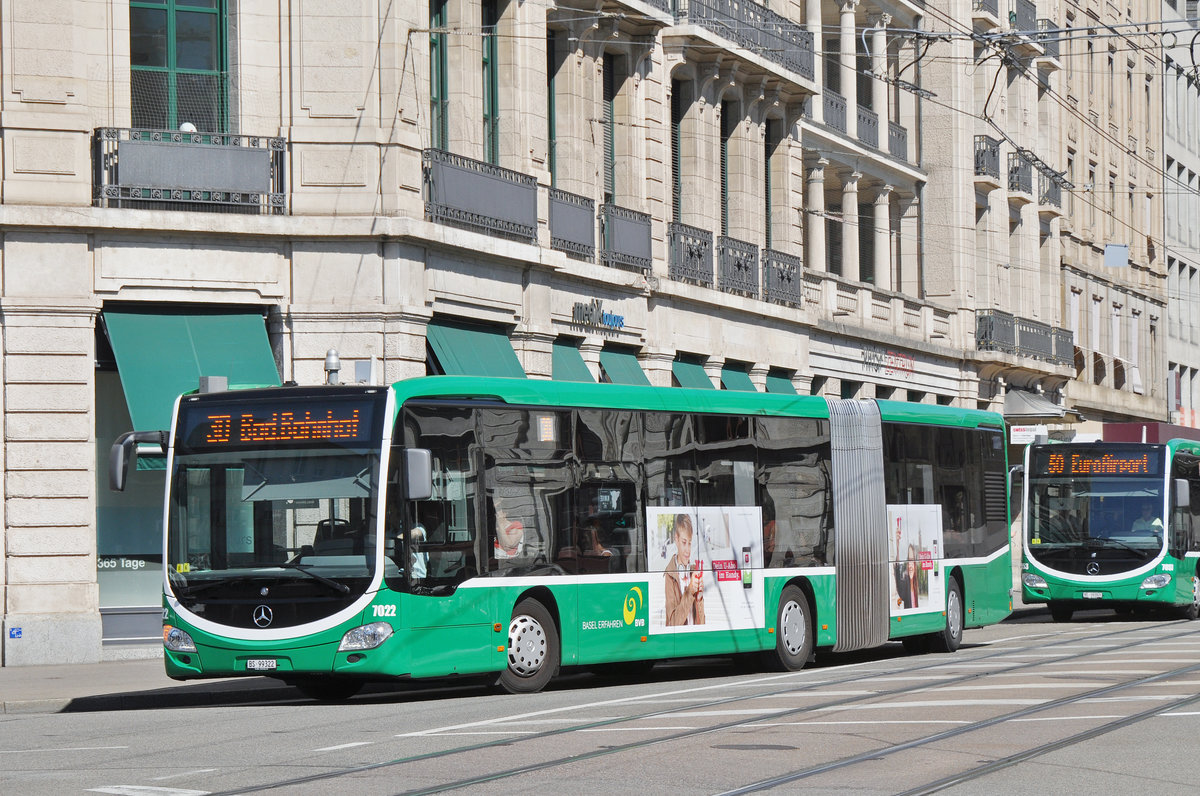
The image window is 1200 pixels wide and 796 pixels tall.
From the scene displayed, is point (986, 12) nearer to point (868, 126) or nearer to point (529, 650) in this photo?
point (868, 126)

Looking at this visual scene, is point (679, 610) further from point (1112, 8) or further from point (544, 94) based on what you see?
point (1112, 8)

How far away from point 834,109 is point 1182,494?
40.7 feet

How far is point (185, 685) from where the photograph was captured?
19.8m

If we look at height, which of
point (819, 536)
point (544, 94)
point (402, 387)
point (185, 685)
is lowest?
point (185, 685)

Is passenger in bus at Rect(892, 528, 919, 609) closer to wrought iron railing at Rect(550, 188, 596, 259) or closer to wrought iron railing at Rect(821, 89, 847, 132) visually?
wrought iron railing at Rect(550, 188, 596, 259)

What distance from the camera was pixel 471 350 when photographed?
26484mm

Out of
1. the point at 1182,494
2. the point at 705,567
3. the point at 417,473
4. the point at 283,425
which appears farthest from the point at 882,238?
the point at 417,473

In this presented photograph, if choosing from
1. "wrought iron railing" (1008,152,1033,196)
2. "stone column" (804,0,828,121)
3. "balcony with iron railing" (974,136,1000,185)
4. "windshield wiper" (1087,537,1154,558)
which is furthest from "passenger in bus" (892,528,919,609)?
"wrought iron railing" (1008,152,1033,196)

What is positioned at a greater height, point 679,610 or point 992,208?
point 992,208

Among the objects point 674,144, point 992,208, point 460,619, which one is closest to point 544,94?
point 674,144

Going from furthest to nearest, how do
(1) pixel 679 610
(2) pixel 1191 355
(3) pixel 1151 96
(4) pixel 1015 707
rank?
(2) pixel 1191 355
(3) pixel 1151 96
(1) pixel 679 610
(4) pixel 1015 707

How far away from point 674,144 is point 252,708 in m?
19.4

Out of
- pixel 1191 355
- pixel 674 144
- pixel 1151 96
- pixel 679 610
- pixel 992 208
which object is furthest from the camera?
pixel 1191 355

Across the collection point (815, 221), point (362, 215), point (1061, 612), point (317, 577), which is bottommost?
point (1061, 612)
